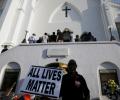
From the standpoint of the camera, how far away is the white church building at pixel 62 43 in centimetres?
1422

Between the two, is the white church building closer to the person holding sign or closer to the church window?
the church window

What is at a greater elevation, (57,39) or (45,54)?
(57,39)

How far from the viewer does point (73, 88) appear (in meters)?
5.09

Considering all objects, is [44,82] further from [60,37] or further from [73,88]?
[60,37]

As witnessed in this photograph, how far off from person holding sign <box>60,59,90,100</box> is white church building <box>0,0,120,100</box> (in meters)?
7.87

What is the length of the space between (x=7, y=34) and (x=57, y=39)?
509 cm

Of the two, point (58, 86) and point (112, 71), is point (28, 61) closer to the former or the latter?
point (112, 71)

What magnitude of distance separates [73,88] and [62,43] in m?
10.2

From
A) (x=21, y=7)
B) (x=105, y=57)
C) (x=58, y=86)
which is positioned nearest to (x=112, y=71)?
(x=105, y=57)

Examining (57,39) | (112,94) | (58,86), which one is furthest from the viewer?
(57,39)

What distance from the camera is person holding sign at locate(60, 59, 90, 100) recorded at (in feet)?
16.5

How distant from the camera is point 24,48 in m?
15.4

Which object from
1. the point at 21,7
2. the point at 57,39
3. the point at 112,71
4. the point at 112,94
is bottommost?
the point at 112,94

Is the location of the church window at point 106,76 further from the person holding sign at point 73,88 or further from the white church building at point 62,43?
the person holding sign at point 73,88
